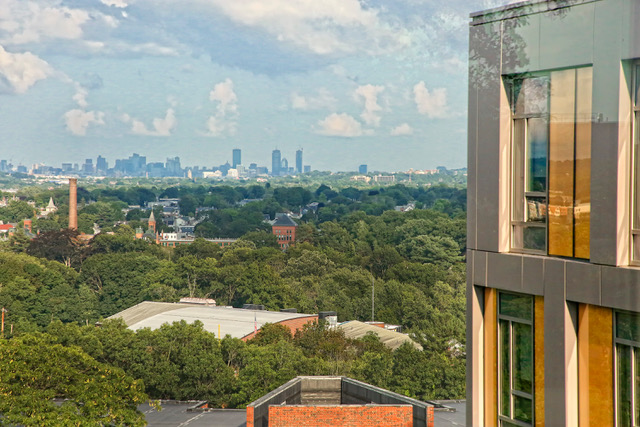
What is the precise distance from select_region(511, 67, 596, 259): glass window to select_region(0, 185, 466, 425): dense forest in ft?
26.0

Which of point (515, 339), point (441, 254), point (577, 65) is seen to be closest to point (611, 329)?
point (515, 339)

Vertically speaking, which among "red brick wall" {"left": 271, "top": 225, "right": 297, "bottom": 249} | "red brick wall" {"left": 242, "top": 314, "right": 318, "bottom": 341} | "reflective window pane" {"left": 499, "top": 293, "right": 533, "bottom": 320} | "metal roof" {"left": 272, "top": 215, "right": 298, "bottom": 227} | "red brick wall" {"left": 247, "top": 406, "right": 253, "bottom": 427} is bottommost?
"red brick wall" {"left": 242, "top": 314, "right": 318, "bottom": 341}

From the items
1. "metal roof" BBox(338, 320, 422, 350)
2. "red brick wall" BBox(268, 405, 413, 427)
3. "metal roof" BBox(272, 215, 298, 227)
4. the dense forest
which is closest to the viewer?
"red brick wall" BBox(268, 405, 413, 427)

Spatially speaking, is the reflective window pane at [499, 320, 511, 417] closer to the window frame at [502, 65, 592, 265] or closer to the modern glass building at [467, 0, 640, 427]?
the modern glass building at [467, 0, 640, 427]

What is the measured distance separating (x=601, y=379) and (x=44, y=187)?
71514mm

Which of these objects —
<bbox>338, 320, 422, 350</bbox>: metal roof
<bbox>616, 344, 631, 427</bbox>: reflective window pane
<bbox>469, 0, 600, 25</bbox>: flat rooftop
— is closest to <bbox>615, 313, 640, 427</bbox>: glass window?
<bbox>616, 344, 631, 427</bbox>: reflective window pane

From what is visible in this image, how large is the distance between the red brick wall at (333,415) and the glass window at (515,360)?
159 inches

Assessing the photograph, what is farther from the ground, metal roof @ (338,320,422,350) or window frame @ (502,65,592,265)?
window frame @ (502,65,592,265)

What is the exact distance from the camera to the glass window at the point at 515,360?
2375 mm

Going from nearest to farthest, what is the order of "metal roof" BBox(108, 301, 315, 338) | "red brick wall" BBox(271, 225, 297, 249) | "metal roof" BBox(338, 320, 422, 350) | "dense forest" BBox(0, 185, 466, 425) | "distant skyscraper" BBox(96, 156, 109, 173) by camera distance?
"dense forest" BBox(0, 185, 466, 425)
"metal roof" BBox(338, 320, 422, 350)
"metal roof" BBox(108, 301, 315, 338)
"red brick wall" BBox(271, 225, 297, 249)
"distant skyscraper" BBox(96, 156, 109, 173)

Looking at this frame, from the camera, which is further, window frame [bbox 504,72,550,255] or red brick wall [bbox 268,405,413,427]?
red brick wall [bbox 268,405,413,427]

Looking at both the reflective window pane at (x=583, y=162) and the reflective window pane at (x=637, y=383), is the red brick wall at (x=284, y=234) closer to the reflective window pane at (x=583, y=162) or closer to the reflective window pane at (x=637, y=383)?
the reflective window pane at (x=583, y=162)

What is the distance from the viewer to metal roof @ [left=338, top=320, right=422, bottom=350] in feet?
59.9

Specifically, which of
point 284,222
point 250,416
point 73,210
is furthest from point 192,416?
point 73,210
